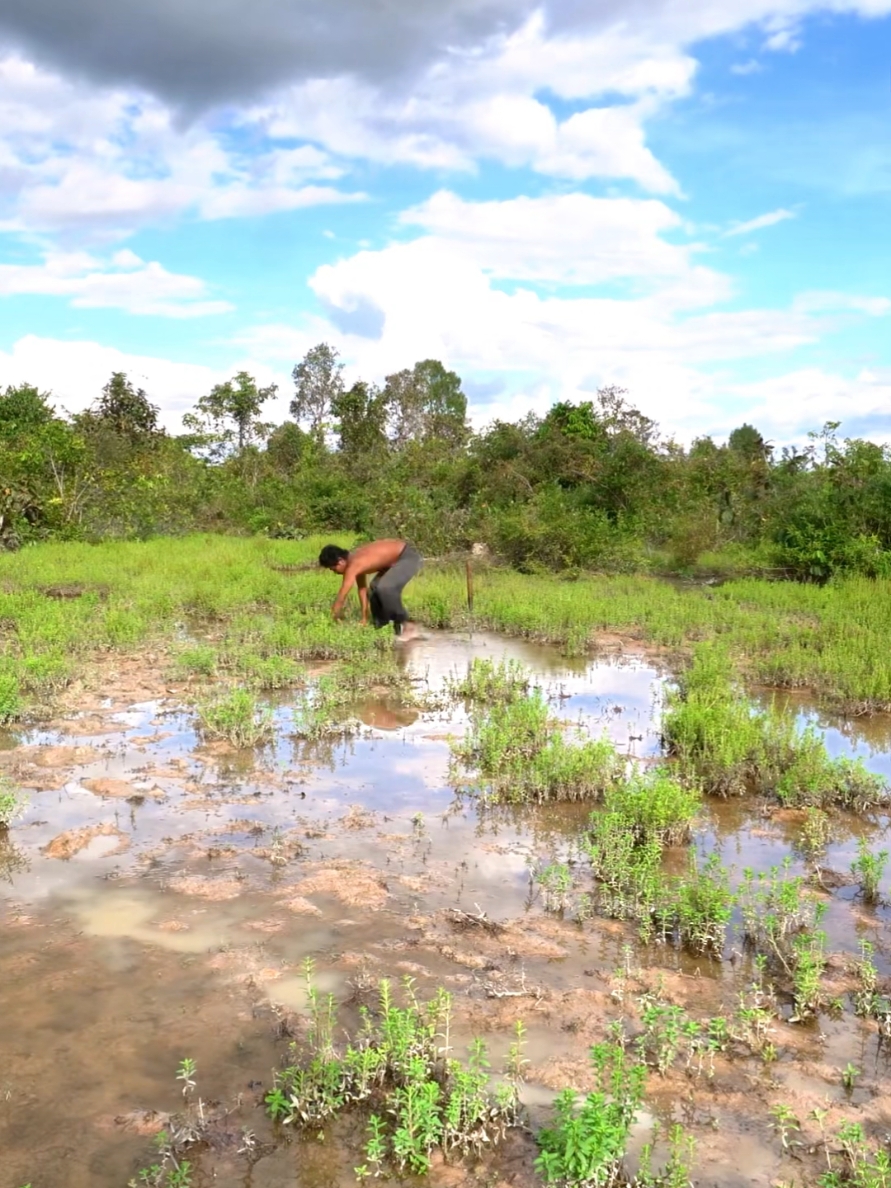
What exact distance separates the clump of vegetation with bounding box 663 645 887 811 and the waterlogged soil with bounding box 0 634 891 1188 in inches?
9.0

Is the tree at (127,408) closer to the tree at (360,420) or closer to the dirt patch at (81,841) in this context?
the tree at (360,420)

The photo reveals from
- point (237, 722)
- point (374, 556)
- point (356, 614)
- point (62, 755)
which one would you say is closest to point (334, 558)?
point (374, 556)

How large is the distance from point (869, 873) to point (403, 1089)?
8.69 ft

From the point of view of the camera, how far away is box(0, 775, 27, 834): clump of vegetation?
199 inches

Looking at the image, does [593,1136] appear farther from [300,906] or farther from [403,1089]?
[300,906]

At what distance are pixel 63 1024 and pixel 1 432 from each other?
57.9 ft

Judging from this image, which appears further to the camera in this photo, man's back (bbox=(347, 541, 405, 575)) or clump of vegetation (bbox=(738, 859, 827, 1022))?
man's back (bbox=(347, 541, 405, 575))

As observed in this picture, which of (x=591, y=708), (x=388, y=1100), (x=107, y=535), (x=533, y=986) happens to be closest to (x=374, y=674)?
(x=591, y=708)

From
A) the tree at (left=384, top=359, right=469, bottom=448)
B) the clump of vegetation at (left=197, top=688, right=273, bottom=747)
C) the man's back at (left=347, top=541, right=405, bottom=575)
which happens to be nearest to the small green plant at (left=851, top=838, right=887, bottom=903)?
the clump of vegetation at (left=197, top=688, right=273, bottom=747)

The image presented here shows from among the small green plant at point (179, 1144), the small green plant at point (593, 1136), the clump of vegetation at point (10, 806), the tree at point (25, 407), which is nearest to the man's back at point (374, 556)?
the clump of vegetation at point (10, 806)

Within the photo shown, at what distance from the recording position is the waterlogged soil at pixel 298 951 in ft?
9.32

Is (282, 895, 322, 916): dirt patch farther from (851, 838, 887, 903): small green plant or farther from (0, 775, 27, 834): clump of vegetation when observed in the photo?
(851, 838, 887, 903): small green plant

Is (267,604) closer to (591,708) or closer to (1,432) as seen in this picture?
(591,708)

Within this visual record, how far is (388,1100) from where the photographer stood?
113 inches
